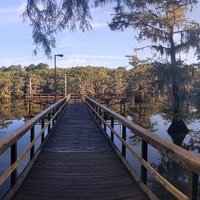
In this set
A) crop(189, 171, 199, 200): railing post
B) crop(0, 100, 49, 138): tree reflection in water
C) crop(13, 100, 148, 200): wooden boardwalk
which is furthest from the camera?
crop(0, 100, 49, 138): tree reflection in water

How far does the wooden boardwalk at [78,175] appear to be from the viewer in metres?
5.82

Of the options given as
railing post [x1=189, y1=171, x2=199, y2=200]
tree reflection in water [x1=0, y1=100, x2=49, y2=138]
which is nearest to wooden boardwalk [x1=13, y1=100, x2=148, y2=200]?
railing post [x1=189, y1=171, x2=199, y2=200]

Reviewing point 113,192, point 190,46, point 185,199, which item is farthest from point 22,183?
point 190,46

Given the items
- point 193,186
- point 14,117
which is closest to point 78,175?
point 193,186

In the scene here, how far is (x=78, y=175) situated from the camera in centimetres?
710

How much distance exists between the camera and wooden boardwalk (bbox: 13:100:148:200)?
5820 mm

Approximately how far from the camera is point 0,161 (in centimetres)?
1848

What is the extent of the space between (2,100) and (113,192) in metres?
83.4

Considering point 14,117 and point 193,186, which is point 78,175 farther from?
point 14,117

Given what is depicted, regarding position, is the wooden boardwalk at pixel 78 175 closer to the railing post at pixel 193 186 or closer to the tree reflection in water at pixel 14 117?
the railing post at pixel 193 186

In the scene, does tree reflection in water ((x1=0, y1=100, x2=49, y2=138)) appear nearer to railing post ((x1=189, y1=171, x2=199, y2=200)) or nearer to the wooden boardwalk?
the wooden boardwalk

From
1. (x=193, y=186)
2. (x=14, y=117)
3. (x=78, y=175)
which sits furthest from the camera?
(x=14, y=117)

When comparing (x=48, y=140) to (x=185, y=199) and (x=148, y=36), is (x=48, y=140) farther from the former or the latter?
(x=148, y=36)

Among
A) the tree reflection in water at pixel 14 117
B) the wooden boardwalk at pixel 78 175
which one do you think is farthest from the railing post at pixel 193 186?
the tree reflection in water at pixel 14 117
